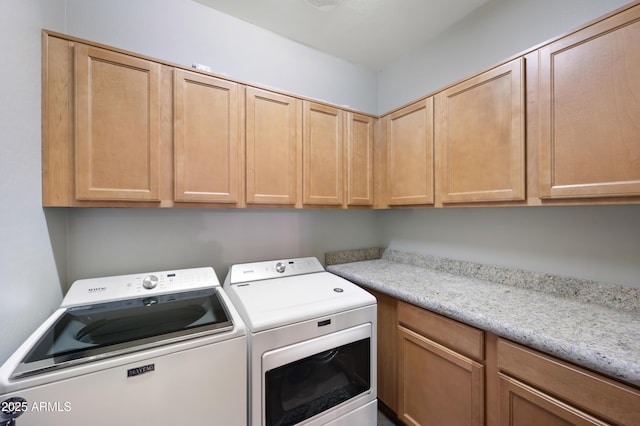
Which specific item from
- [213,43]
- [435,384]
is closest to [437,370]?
[435,384]

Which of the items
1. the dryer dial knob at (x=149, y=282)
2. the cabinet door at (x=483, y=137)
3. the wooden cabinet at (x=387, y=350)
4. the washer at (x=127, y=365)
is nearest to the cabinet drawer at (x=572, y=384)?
the wooden cabinet at (x=387, y=350)

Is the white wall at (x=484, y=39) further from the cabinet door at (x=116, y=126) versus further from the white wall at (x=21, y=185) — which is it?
the white wall at (x=21, y=185)

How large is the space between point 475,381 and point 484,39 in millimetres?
2109

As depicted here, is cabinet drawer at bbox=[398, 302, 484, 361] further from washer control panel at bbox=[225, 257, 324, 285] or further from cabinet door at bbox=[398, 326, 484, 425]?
washer control panel at bbox=[225, 257, 324, 285]

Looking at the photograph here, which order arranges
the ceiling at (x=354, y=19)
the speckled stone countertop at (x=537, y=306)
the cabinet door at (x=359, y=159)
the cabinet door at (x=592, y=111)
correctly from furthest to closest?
1. the cabinet door at (x=359, y=159)
2. the ceiling at (x=354, y=19)
3. the cabinet door at (x=592, y=111)
4. the speckled stone countertop at (x=537, y=306)

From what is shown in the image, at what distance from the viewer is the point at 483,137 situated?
4.75 feet

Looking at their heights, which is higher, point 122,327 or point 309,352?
point 122,327

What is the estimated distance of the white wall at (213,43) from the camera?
4.85 feet

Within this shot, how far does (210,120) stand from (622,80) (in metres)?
1.91

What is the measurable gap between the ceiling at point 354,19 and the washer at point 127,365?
195cm

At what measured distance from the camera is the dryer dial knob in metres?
1.36

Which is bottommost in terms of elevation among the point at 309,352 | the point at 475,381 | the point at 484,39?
the point at 475,381

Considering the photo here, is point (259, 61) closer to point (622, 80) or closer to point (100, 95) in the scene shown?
point (100, 95)

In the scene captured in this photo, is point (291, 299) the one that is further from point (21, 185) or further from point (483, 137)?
point (483, 137)
